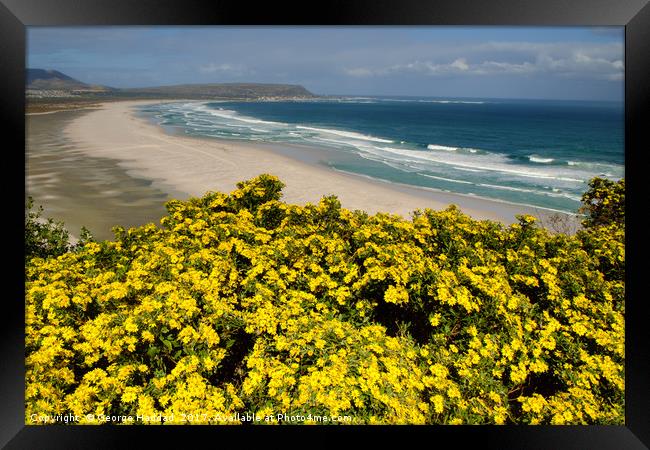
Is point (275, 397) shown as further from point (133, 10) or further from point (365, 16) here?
point (133, 10)

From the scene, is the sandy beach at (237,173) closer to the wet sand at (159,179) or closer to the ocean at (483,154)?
the wet sand at (159,179)

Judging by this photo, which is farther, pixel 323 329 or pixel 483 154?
pixel 483 154

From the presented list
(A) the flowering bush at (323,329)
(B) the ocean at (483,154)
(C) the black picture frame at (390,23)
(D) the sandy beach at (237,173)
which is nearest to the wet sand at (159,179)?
(D) the sandy beach at (237,173)

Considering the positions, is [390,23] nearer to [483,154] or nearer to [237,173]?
[237,173]

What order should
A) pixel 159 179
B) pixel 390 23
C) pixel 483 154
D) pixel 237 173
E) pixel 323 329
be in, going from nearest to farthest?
pixel 323 329, pixel 390 23, pixel 159 179, pixel 237 173, pixel 483 154

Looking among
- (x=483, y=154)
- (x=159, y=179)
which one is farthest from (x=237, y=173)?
(x=483, y=154)

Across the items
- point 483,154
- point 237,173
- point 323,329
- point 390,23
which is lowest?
point 323,329
